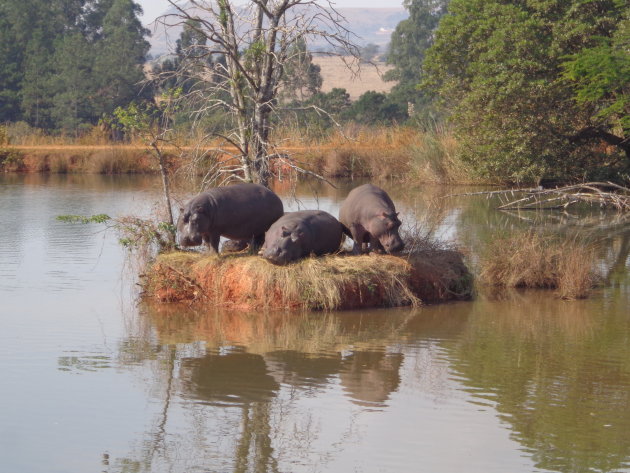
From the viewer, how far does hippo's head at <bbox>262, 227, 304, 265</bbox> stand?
484 inches

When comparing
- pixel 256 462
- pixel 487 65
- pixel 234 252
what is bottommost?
pixel 256 462

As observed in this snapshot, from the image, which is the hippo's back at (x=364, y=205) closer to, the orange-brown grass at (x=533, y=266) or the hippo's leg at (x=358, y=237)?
the hippo's leg at (x=358, y=237)

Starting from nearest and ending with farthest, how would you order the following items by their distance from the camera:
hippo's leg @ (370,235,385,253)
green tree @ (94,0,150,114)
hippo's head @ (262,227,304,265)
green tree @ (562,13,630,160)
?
hippo's head @ (262,227,304,265) → hippo's leg @ (370,235,385,253) → green tree @ (562,13,630,160) → green tree @ (94,0,150,114)

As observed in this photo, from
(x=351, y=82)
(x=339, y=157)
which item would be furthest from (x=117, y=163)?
(x=351, y=82)

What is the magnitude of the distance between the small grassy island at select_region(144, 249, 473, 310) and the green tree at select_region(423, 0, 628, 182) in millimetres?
12774

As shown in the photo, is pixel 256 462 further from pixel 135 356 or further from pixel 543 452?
pixel 135 356

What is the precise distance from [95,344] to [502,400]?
493 centimetres

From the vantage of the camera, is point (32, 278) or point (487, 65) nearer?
point (32, 278)

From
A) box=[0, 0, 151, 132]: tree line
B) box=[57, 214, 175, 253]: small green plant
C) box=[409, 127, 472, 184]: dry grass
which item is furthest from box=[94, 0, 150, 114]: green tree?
box=[57, 214, 175, 253]: small green plant

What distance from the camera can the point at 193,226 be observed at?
1267 centimetres

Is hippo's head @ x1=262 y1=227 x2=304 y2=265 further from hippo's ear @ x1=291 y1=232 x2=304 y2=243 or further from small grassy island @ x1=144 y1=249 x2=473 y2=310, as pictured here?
small grassy island @ x1=144 y1=249 x2=473 y2=310

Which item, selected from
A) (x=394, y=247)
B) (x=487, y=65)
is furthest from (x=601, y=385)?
(x=487, y=65)

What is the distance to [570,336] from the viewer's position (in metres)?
11.8

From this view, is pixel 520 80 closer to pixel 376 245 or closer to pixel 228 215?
pixel 376 245
